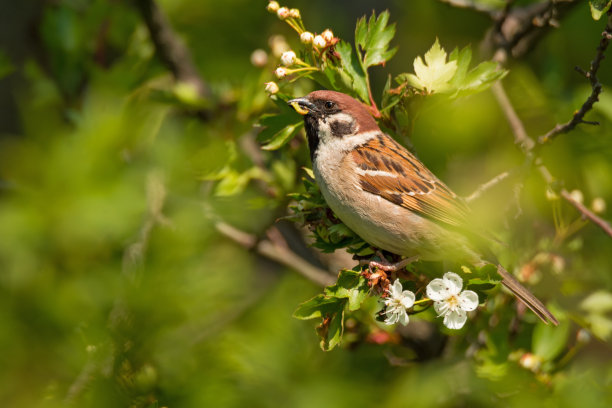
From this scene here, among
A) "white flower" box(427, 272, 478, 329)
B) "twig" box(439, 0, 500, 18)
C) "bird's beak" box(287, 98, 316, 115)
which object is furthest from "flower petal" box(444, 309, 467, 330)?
"twig" box(439, 0, 500, 18)

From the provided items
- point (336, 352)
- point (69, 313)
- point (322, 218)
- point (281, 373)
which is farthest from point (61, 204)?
point (336, 352)

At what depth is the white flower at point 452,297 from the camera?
1889 millimetres

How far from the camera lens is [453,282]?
1.90 meters

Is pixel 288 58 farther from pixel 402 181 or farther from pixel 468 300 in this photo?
pixel 468 300

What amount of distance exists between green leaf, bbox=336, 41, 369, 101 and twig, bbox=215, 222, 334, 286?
119 cm

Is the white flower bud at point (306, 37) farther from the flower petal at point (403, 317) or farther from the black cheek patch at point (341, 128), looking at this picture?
the flower petal at point (403, 317)

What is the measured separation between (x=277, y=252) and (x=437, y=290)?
143 centimetres

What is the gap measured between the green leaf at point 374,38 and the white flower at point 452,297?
72 centimetres

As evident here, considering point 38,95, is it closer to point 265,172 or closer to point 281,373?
point 265,172

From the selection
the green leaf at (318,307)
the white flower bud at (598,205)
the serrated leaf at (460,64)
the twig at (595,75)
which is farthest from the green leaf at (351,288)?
the white flower bud at (598,205)

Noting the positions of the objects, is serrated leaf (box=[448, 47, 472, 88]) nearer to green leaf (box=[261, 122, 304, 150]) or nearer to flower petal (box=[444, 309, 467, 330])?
green leaf (box=[261, 122, 304, 150])

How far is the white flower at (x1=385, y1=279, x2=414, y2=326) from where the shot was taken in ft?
6.23

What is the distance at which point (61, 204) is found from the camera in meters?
2.19

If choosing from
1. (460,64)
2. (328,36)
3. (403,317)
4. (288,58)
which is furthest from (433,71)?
(403,317)
